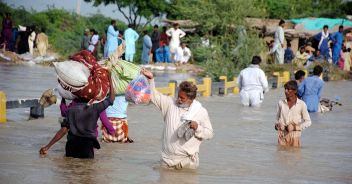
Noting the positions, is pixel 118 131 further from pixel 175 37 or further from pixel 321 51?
pixel 175 37

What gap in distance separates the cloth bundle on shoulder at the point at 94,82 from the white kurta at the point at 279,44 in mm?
20574

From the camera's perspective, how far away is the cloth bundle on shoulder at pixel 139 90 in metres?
11.1

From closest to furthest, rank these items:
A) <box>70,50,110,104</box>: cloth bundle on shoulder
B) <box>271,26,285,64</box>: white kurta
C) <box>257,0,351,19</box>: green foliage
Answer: <box>70,50,110,104</box>: cloth bundle on shoulder, <box>271,26,285,64</box>: white kurta, <box>257,0,351,19</box>: green foliage

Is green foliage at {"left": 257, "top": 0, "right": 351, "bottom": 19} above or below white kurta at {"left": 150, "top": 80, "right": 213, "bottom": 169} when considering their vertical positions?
above

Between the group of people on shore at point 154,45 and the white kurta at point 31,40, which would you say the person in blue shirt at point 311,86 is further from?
the white kurta at point 31,40

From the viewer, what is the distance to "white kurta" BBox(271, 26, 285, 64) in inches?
1240

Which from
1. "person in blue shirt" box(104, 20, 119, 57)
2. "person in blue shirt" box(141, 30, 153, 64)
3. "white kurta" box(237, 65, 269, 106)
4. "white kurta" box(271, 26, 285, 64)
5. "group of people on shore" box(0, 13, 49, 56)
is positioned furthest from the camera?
"group of people on shore" box(0, 13, 49, 56)

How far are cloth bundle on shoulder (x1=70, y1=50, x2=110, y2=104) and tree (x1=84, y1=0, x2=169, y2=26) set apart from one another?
37790 mm

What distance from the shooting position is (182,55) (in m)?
37.3

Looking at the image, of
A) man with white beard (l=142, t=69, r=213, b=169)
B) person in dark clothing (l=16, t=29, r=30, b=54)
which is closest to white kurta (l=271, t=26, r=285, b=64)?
person in dark clothing (l=16, t=29, r=30, b=54)

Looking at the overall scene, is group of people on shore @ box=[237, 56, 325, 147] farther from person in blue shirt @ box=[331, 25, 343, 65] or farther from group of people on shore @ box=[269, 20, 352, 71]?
person in blue shirt @ box=[331, 25, 343, 65]

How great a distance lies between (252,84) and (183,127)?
10400mm

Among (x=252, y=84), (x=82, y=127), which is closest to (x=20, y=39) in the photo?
(x=252, y=84)

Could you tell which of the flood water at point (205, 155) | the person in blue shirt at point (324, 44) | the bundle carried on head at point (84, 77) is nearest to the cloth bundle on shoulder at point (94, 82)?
the bundle carried on head at point (84, 77)
